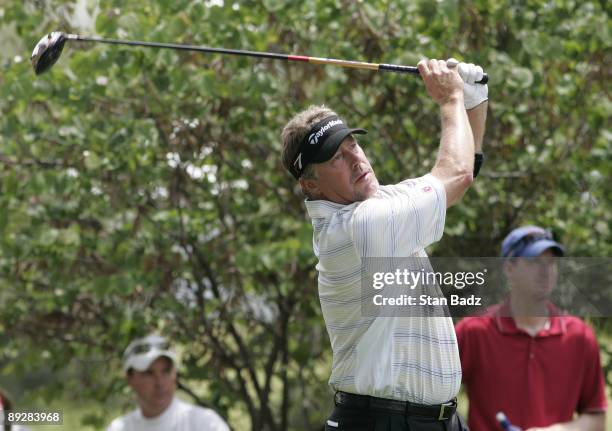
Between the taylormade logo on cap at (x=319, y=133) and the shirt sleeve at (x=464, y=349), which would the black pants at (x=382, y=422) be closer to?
the taylormade logo on cap at (x=319, y=133)

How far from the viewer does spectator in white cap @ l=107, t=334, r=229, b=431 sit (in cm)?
495

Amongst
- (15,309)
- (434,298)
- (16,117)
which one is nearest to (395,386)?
(434,298)

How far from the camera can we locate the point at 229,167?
17.6 ft

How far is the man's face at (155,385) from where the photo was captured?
5.00 m

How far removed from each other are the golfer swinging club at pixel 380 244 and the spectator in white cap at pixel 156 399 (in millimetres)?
2007

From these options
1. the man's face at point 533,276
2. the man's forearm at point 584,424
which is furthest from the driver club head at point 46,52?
the man's forearm at point 584,424

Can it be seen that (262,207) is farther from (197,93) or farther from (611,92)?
(611,92)

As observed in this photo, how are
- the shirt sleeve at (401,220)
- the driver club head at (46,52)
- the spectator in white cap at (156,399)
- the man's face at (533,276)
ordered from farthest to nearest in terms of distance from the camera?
the spectator in white cap at (156,399)
the man's face at (533,276)
the driver club head at (46,52)
the shirt sleeve at (401,220)

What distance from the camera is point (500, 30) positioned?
527 cm

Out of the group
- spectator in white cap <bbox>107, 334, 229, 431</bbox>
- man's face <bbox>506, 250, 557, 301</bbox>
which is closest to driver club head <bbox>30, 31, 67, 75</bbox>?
spectator in white cap <bbox>107, 334, 229, 431</bbox>

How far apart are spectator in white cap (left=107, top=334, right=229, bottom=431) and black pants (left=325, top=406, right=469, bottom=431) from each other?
199 centimetres

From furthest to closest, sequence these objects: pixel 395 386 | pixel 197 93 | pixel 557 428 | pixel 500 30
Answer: pixel 500 30
pixel 197 93
pixel 557 428
pixel 395 386

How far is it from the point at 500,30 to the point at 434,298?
8.71 feet

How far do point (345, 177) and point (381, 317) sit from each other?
43 cm
